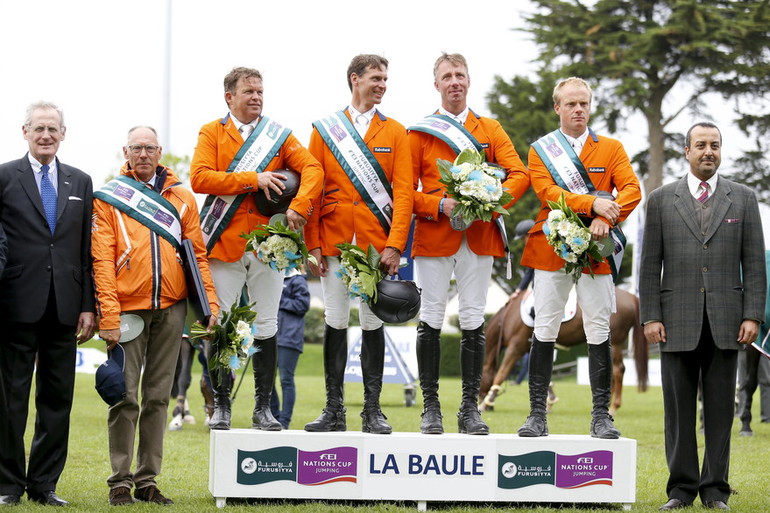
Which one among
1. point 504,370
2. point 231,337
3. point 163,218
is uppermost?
point 163,218

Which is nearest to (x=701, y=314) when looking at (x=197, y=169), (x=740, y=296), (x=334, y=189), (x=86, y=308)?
(x=740, y=296)

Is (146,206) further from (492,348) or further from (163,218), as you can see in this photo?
(492,348)

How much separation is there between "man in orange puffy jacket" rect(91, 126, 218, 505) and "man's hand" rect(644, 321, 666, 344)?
268 cm

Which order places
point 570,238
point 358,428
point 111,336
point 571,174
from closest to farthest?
1. point 111,336
2. point 570,238
3. point 571,174
4. point 358,428

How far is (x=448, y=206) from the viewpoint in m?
6.06

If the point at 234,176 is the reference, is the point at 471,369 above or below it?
below

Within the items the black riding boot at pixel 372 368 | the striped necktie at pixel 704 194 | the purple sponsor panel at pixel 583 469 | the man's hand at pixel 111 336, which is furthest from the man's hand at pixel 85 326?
the striped necktie at pixel 704 194

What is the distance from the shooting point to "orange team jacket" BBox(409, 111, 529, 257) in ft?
20.3

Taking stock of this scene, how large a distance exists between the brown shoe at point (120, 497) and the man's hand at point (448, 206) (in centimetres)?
252

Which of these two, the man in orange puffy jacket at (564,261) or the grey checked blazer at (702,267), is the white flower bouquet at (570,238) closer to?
the man in orange puffy jacket at (564,261)

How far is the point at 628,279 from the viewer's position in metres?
37.5

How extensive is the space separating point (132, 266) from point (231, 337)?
71 centimetres

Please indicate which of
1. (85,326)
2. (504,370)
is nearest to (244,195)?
(85,326)

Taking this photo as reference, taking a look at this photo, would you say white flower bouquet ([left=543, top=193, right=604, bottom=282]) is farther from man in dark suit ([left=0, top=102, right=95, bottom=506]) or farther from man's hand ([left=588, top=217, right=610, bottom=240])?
man in dark suit ([left=0, top=102, right=95, bottom=506])
